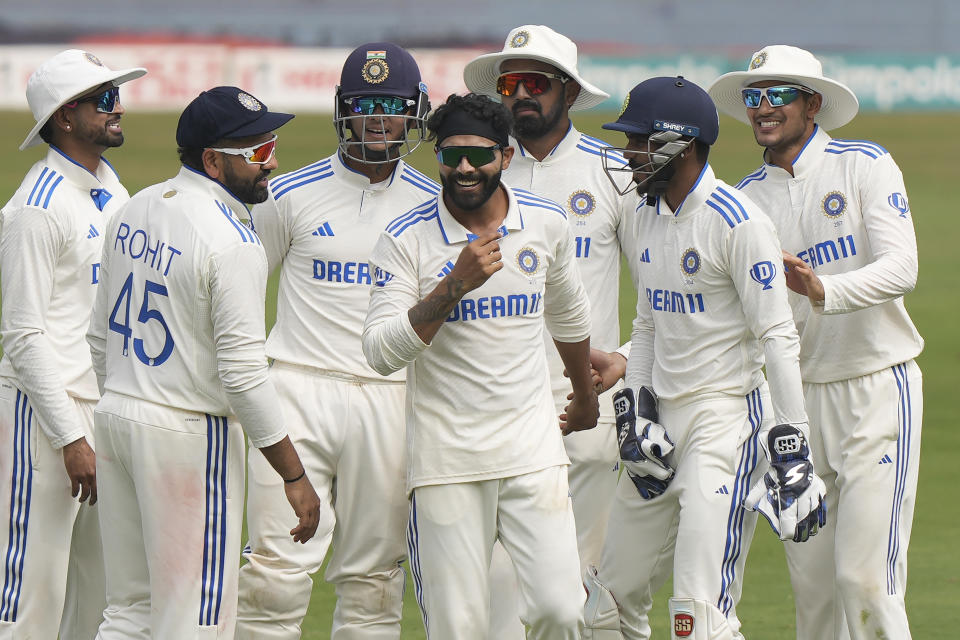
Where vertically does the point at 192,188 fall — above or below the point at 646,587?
above

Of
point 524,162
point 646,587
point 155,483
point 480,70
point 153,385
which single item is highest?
point 480,70

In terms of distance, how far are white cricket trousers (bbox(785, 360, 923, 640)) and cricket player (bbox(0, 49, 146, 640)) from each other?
9.41 feet

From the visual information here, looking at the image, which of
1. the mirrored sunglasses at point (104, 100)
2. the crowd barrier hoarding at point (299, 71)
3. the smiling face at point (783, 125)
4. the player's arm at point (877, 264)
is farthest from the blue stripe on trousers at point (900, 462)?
the crowd barrier hoarding at point (299, 71)

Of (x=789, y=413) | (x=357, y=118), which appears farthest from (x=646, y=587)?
(x=357, y=118)

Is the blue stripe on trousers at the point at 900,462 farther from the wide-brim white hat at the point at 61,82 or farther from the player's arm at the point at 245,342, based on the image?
the wide-brim white hat at the point at 61,82

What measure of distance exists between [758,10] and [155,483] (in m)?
36.7

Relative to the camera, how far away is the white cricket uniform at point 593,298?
6.38 metres

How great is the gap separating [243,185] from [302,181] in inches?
35.3

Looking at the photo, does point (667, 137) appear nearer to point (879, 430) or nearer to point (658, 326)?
point (658, 326)

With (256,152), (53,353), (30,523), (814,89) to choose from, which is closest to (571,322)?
(256,152)

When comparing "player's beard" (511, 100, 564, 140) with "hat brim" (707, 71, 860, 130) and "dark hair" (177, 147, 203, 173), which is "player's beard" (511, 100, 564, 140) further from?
"dark hair" (177, 147, 203, 173)

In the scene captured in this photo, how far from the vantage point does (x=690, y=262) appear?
214 inches

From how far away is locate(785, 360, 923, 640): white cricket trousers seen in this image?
5805 mm

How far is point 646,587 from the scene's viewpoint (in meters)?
5.76
